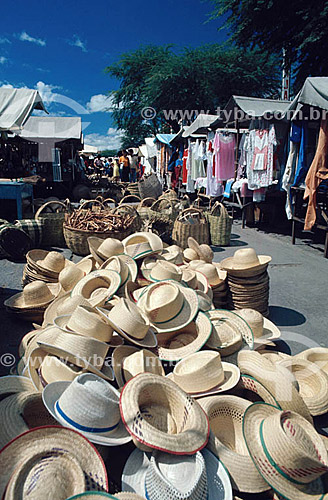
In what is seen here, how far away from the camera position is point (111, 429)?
5.41ft

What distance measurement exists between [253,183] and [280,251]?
206 centimetres

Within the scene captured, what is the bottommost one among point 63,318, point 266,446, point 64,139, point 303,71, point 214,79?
point 266,446

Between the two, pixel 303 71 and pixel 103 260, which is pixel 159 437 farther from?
pixel 303 71

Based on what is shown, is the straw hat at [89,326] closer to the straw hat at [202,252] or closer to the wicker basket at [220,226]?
the straw hat at [202,252]

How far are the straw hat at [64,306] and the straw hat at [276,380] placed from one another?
3.99ft

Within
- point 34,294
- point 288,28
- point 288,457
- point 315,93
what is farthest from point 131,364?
point 288,28

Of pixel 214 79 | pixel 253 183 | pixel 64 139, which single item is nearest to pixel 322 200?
pixel 253 183

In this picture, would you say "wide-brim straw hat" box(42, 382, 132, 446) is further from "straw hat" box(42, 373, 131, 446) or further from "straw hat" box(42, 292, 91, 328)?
"straw hat" box(42, 292, 91, 328)

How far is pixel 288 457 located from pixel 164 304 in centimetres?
116

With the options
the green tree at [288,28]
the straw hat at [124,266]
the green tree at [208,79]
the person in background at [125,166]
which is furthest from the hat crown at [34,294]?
the green tree at [208,79]

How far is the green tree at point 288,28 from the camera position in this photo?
385 inches

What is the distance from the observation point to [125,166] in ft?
68.7

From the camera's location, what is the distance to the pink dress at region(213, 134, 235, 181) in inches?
337

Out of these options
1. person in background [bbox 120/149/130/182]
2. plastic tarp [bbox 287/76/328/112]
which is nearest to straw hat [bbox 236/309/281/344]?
plastic tarp [bbox 287/76/328/112]
